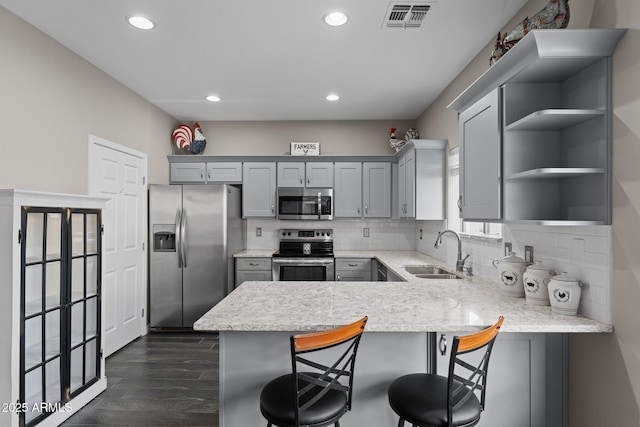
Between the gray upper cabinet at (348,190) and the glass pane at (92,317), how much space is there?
2854 mm

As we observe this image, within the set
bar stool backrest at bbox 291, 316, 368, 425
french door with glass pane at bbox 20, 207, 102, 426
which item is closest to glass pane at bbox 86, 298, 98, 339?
french door with glass pane at bbox 20, 207, 102, 426

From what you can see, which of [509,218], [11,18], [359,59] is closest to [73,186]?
[11,18]

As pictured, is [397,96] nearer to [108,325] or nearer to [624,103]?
[624,103]

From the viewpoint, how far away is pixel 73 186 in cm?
282

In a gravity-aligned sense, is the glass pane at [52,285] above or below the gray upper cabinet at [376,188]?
below

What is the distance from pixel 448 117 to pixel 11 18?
11.8ft

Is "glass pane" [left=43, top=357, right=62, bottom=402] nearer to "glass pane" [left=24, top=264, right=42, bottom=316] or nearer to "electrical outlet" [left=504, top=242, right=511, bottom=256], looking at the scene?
"glass pane" [left=24, top=264, right=42, bottom=316]

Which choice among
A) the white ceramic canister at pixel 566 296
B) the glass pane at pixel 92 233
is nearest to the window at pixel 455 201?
the white ceramic canister at pixel 566 296

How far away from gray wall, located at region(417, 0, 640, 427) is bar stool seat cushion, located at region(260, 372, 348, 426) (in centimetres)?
118

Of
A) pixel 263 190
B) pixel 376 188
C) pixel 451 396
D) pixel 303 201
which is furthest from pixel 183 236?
pixel 451 396

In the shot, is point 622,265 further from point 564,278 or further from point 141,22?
point 141,22

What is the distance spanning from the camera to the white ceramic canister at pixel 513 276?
202cm

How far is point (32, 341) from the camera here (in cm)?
205

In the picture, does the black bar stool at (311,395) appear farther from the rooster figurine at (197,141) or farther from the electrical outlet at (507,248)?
the rooster figurine at (197,141)
